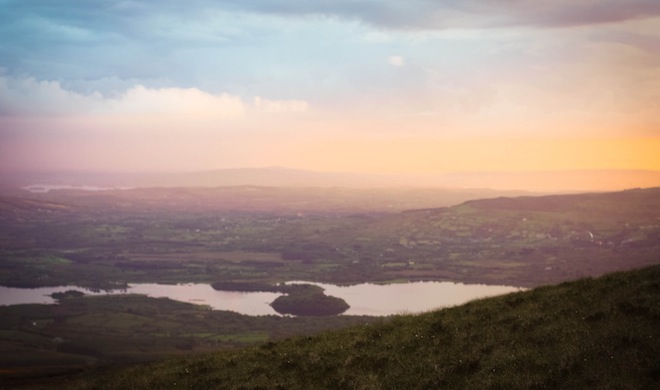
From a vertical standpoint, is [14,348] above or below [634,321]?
below

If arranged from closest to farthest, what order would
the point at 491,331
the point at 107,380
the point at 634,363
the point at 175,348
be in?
the point at 634,363
the point at 491,331
the point at 107,380
the point at 175,348

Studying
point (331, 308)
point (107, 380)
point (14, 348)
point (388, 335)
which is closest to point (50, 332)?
point (14, 348)

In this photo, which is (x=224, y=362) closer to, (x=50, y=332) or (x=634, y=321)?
(x=634, y=321)

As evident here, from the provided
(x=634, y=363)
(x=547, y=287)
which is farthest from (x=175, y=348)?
(x=634, y=363)

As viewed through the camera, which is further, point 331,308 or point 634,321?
point 331,308

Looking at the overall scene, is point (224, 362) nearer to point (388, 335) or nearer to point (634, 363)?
point (388, 335)

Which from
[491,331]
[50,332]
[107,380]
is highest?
[491,331]

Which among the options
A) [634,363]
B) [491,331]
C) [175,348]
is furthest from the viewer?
[175,348]
